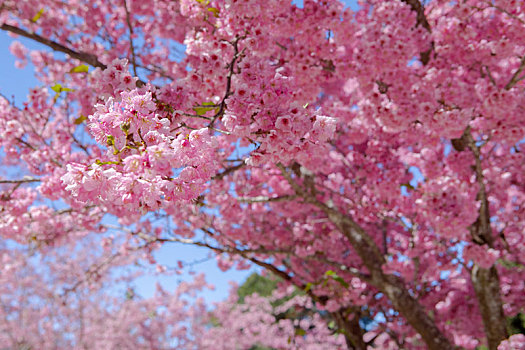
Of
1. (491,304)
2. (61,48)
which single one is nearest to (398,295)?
(491,304)

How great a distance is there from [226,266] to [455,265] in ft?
16.7

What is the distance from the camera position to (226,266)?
28.3 feet

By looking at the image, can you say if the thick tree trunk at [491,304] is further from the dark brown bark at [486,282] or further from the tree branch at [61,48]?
the tree branch at [61,48]

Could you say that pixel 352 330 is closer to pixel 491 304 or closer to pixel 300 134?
pixel 491 304

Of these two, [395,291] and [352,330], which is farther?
[352,330]

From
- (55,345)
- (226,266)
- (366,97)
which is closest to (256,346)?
(55,345)

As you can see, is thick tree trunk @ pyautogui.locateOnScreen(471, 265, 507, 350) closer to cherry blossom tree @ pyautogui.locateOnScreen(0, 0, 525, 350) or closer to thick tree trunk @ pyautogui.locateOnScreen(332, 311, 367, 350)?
cherry blossom tree @ pyautogui.locateOnScreen(0, 0, 525, 350)

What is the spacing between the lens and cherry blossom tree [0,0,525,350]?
1.71 metres

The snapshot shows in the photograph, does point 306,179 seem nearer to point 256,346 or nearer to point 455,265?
point 455,265

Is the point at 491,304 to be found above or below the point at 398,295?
below

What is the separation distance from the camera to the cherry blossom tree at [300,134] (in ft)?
5.60

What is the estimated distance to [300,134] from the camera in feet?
5.69

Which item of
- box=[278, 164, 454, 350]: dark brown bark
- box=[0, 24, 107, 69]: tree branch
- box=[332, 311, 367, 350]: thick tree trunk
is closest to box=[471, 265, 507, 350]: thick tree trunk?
box=[278, 164, 454, 350]: dark brown bark

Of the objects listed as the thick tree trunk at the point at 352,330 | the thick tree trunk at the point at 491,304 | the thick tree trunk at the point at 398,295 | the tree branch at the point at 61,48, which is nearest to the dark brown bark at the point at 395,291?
the thick tree trunk at the point at 398,295
